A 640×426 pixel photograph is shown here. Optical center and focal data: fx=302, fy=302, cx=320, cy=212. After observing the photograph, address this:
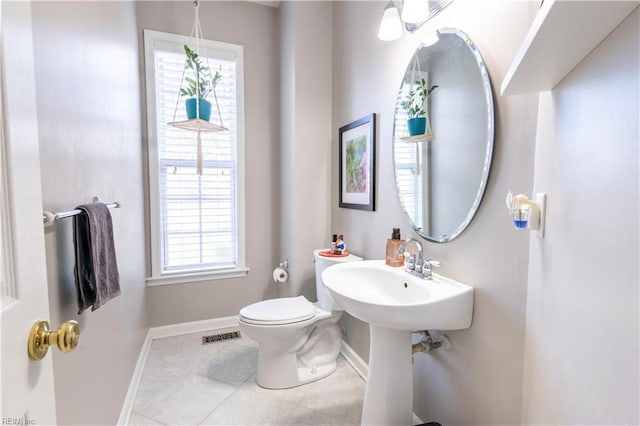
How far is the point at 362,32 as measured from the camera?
1950 millimetres

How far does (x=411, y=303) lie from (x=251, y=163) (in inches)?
77.7

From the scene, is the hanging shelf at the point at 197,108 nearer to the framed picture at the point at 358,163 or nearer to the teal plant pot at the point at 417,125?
the framed picture at the point at 358,163

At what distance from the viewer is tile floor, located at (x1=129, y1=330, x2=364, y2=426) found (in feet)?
5.31

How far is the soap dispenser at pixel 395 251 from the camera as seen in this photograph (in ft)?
5.03

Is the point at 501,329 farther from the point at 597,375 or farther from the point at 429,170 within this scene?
the point at 429,170

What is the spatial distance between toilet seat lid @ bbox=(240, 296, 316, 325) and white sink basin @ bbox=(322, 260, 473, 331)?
0.49 m

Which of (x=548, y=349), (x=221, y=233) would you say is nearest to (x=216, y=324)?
(x=221, y=233)

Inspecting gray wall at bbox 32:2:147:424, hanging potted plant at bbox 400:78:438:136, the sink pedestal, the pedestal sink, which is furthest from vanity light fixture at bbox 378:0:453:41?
the sink pedestal

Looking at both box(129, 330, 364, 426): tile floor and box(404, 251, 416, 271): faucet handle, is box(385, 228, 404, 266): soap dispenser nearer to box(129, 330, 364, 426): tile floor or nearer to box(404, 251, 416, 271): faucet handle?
box(404, 251, 416, 271): faucet handle

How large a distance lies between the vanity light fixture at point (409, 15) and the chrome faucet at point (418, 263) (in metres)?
1.01

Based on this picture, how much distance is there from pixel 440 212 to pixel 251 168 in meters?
1.79

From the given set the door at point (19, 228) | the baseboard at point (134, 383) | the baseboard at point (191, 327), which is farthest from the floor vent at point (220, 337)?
the door at point (19, 228)

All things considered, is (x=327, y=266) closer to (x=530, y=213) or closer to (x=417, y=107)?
(x=417, y=107)

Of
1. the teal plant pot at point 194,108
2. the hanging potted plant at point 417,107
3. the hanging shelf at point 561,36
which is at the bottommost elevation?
the hanging shelf at point 561,36
